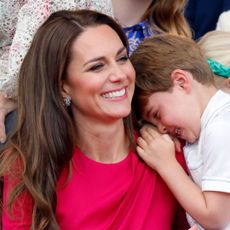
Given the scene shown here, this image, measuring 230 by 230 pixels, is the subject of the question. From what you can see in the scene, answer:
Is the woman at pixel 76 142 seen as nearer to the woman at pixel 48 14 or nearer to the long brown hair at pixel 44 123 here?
the long brown hair at pixel 44 123

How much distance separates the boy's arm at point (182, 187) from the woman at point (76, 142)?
0.06 m

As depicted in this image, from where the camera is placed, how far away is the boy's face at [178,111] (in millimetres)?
1790

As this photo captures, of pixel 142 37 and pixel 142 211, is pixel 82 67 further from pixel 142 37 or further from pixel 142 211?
pixel 142 37

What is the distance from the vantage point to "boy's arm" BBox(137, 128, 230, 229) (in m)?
1.71

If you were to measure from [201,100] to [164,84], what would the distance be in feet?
0.39

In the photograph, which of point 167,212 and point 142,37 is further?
point 142,37

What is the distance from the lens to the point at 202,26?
2727 millimetres

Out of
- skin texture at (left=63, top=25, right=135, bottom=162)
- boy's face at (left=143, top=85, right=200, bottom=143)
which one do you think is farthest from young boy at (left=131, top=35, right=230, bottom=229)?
skin texture at (left=63, top=25, right=135, bottom=162)

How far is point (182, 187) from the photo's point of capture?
176cm

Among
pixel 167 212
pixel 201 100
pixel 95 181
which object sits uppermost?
pixel 201 100

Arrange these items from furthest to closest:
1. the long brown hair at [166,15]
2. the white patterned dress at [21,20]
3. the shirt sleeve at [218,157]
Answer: the long brown hair at [166,15] < the white patterned dress at [21,20] < the shirt sleeve at [218,157]

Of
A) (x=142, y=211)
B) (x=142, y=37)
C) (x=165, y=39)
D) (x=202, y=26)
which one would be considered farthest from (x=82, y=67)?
(x=202, y=26)

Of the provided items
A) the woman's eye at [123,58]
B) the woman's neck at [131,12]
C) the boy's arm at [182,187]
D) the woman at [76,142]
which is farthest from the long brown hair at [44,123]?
the woman's neck at [131,12]

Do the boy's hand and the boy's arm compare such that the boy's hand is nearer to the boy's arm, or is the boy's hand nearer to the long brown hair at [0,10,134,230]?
the boy's arm
